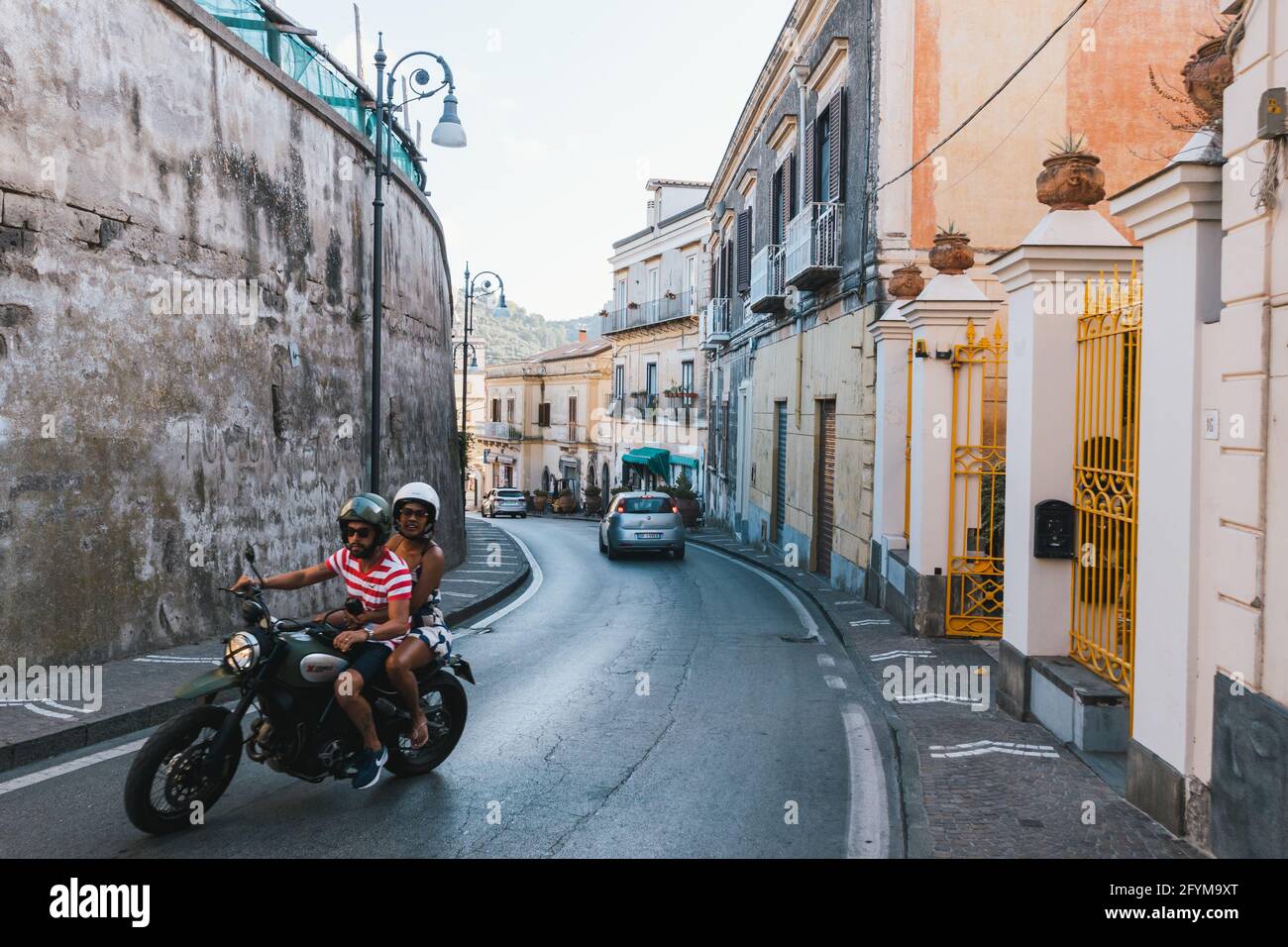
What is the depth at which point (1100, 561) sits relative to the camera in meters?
6.76

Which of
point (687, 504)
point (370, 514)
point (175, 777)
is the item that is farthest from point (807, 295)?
point (175, 777)

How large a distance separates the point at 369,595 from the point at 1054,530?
462 cm

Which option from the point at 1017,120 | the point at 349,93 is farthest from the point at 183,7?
the point at 1017,120

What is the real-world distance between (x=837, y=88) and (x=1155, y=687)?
42.7 ft

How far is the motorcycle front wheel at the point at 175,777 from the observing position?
4688mm

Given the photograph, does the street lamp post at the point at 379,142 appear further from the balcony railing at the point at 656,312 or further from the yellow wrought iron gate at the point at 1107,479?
the balcony railing at the point at 656,312

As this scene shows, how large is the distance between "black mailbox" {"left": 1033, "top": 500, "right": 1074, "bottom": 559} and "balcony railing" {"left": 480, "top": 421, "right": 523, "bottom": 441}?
5518 cm

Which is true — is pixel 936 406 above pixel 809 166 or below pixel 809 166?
below

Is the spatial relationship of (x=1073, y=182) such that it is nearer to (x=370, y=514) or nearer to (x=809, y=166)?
(x=370, y=514)

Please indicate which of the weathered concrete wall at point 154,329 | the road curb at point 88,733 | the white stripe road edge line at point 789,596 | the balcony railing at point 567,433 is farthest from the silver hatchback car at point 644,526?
the balcony railing at point 567,433

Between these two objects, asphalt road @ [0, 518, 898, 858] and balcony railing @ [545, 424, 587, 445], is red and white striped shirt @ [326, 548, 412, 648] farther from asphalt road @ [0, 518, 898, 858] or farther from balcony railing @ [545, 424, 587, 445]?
balcony railing @ [545, 424, 587, 445]

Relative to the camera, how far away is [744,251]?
1051 inches
